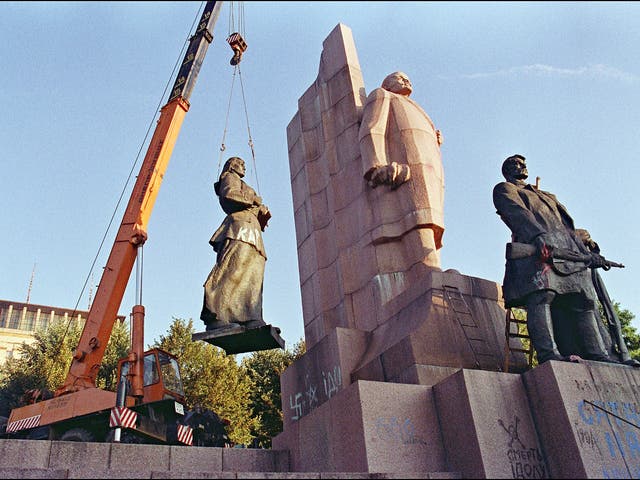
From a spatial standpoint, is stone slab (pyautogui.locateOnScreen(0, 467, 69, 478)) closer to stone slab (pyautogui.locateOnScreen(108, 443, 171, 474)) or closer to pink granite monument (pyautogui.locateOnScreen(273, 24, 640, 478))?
stone slab (pyautogui.locateOnScreen(108, 443, 171, 474))

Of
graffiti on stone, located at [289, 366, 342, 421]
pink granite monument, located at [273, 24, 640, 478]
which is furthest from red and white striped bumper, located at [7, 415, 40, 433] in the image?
graffiti on stone, located at [289, 366, 342, 421]

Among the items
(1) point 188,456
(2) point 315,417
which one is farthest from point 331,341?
(1) point 188,456

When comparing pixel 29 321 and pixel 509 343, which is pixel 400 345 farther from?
pixel 29 321

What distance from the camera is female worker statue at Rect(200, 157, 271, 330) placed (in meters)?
9.33

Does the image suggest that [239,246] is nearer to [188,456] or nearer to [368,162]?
[368,162]

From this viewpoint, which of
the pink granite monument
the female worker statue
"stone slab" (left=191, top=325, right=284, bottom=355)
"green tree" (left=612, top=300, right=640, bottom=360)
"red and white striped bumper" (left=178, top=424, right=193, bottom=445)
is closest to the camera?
the pink granite monument

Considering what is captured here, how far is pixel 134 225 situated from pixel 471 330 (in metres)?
9.27

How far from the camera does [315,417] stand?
6922 millimetres

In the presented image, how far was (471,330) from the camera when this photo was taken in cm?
807

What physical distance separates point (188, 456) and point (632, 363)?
498cm

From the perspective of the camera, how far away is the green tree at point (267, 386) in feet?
87.4

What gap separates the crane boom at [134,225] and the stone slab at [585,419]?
955cm

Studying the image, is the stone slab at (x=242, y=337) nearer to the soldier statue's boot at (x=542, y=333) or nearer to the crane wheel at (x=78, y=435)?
the soldier statue's boot at (x=542, y=333)

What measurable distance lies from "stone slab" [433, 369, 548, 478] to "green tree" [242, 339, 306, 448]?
20.3 m
